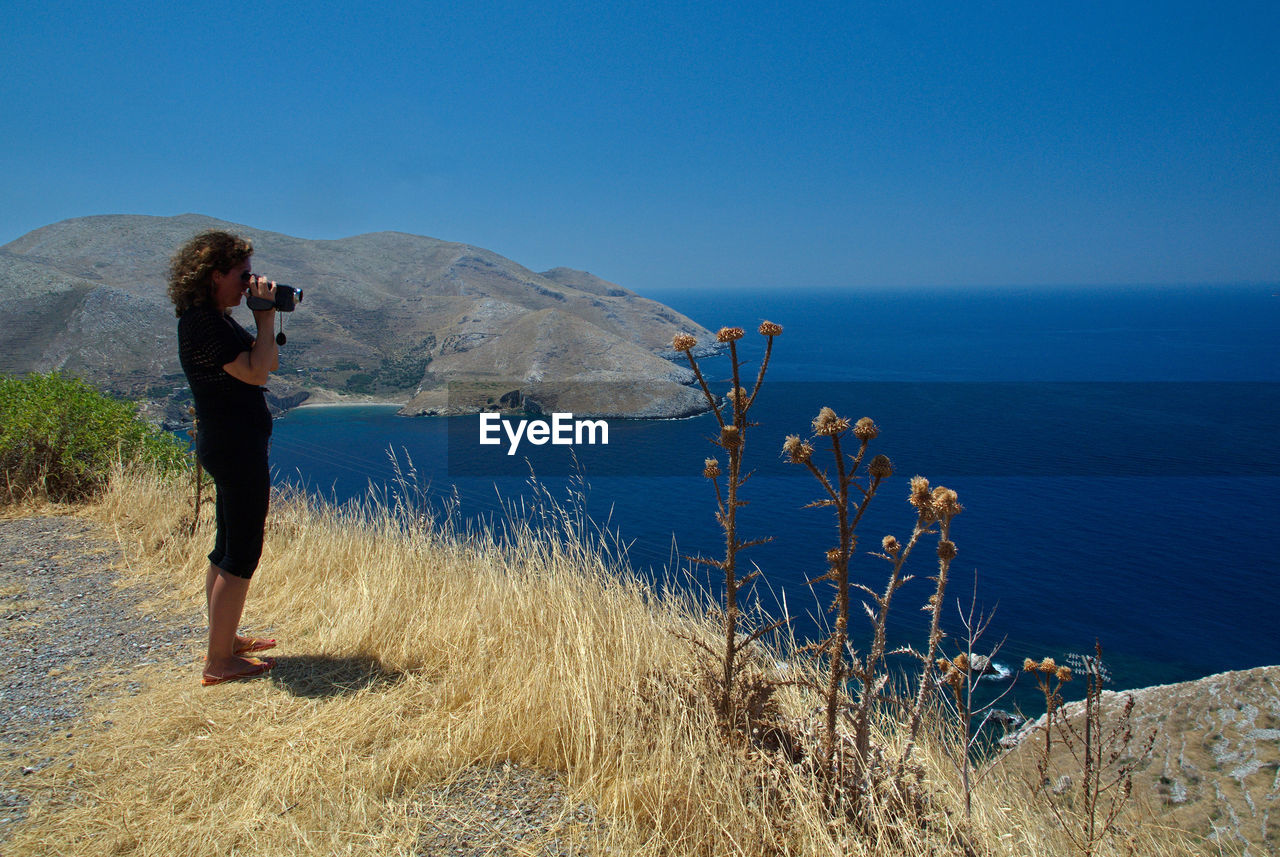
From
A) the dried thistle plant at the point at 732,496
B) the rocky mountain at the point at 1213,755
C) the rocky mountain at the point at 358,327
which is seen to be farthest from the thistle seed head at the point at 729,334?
the rocky mountain at the point at 358,327

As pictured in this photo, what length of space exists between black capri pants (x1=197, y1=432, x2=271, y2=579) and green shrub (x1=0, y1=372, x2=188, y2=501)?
392 cm

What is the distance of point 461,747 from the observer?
2197 millimetres

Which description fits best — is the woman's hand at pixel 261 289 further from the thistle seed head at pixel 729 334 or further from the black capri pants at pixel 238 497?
the thistle seed head at pixel 729 334

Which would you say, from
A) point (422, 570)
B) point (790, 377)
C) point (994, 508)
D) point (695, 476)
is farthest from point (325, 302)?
point (422, 570)

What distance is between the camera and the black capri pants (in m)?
2.55

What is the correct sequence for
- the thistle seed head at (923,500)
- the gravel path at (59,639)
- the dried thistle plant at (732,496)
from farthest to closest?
the gravel path at (59,639), the dried thistle plant at (732,496), the thistle seed head at (923,500)

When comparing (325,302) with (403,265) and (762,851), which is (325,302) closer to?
(403,265)

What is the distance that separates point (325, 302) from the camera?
92750mm

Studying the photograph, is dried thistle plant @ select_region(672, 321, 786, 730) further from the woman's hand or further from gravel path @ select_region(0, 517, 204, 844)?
gravel path @ select_region(0, 517, 204, 844)

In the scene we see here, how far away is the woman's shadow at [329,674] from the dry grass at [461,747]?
0.01 metres

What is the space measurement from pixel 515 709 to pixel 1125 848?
181 centimetres

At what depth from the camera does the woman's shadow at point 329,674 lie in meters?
2.65

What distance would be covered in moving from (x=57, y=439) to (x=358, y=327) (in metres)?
90.7

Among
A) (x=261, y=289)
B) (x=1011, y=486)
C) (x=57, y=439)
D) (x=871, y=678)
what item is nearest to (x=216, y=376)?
(x=261, y=289)
